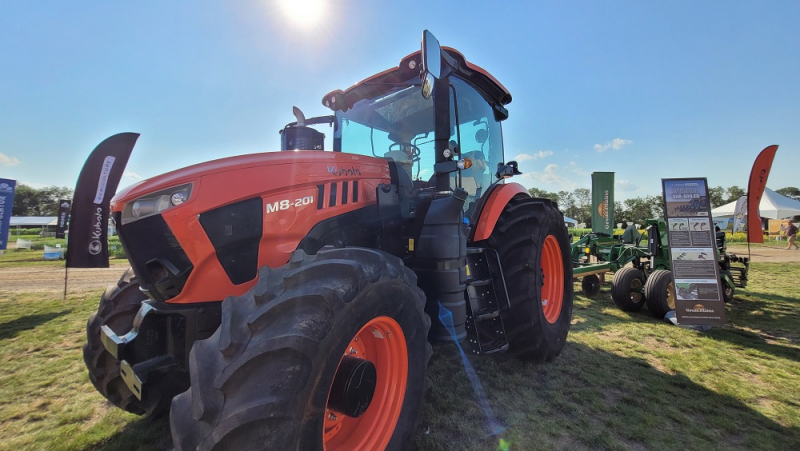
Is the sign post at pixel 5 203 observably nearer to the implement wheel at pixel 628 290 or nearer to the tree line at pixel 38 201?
the implement wheel at pixel 628 290

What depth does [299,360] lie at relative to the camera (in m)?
1.34

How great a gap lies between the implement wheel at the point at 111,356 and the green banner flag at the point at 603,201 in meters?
12.1

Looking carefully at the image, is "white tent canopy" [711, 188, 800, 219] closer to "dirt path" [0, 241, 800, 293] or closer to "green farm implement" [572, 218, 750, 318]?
"green farm implement" [572, 218, 750, 318]

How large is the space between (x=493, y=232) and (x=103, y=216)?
18.8ft

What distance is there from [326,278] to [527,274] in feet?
6.49

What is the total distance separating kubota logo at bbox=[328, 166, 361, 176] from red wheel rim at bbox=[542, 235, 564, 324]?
2341 millimetres

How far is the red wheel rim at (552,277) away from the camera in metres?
3.80

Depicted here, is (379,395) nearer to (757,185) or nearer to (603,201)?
(757,185)

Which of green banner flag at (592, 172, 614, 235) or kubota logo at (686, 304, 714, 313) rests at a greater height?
green banner flag at (592, 172, 614, 235)

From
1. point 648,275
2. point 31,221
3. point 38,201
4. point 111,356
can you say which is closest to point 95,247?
point 111,356

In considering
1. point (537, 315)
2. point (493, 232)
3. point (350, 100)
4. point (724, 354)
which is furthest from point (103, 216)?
point (724, 354)

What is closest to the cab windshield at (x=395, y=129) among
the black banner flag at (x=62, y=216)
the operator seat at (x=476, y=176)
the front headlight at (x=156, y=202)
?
the operator seat at (x=476, y=176)

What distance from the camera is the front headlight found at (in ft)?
5.67

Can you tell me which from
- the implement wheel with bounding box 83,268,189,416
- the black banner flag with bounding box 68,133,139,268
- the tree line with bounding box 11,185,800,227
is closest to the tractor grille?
the implement wheel with bounding box 83,268,189,416
